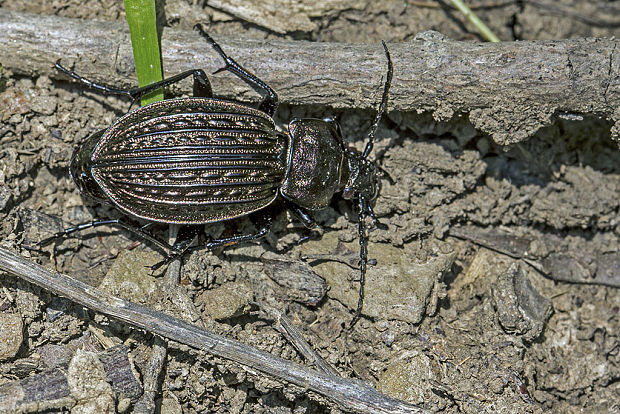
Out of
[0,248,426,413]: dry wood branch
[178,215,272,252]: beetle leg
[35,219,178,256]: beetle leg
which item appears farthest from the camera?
[178,215,272,252]: beetle leg

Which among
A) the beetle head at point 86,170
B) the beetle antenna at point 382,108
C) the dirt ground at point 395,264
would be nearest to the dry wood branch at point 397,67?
the beetle antenna at point 382,108

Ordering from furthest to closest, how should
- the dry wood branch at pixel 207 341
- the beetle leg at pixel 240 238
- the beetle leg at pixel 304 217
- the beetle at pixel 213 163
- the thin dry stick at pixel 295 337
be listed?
the beetle leg at pixel 304 217, the beetle leg at pixel 240 238, the beetle at pixel 213 163, the thin dry stick at pixel 295 337, the dry wood branch at pixel 207 341

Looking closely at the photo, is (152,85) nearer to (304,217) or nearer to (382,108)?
(304,217)

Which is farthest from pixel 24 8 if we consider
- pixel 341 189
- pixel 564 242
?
pixel 564 242

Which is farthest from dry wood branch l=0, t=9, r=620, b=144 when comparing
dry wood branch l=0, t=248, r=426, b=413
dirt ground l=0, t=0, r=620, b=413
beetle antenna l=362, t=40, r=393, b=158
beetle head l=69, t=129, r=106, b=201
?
dry wood branch l=0, t=248, r=426, b=413

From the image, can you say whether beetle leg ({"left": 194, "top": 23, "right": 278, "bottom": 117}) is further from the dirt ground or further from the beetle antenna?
the beetle antenna

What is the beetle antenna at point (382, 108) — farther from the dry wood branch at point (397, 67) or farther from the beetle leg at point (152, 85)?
the beetle leg at point (152, 85)
